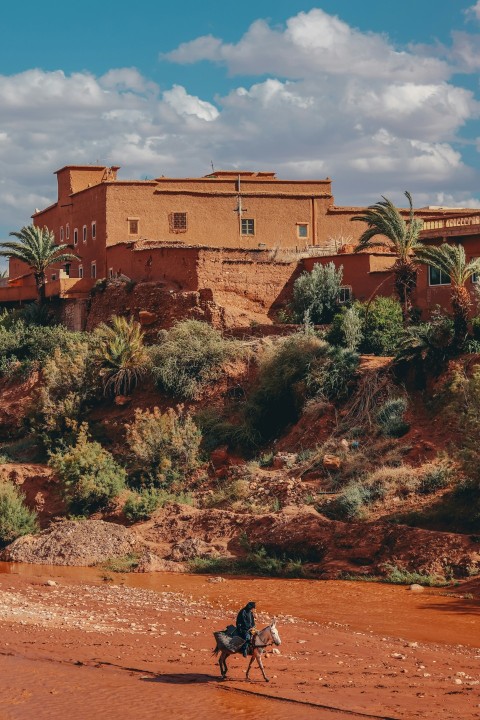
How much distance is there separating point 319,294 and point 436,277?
16.6 ft

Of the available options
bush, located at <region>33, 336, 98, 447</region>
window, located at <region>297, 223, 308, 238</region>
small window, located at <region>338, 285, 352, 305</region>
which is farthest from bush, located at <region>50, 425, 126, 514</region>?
window, located at <region>297, 223, 308, 238</region>

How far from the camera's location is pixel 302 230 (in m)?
44.1

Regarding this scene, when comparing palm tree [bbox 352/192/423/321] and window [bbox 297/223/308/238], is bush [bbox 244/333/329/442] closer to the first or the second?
palm tree [bbox 352/192/423/321]

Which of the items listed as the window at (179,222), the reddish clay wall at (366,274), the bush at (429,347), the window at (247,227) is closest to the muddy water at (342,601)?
the bush at (429,347)

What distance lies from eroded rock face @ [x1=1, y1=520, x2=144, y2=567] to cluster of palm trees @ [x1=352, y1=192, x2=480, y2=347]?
994 cm

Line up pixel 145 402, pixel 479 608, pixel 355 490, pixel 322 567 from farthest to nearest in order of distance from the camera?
pixel 145 402
pixel 355 490
pixel 322 567
pixel 479 608

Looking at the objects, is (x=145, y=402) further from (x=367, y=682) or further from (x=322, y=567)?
(x=367, y=682)

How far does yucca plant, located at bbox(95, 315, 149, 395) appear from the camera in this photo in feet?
115

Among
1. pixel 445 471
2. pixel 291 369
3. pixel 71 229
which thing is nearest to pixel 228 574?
pixel 445 471

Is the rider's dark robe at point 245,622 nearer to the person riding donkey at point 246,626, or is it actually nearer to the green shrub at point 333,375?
the person riding donkey at point 246,626

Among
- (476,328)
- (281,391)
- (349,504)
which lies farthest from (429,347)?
(349,504)

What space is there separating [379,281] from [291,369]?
6.04m

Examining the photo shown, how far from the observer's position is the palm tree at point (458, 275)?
95.7ft

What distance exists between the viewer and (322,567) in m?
24.2
